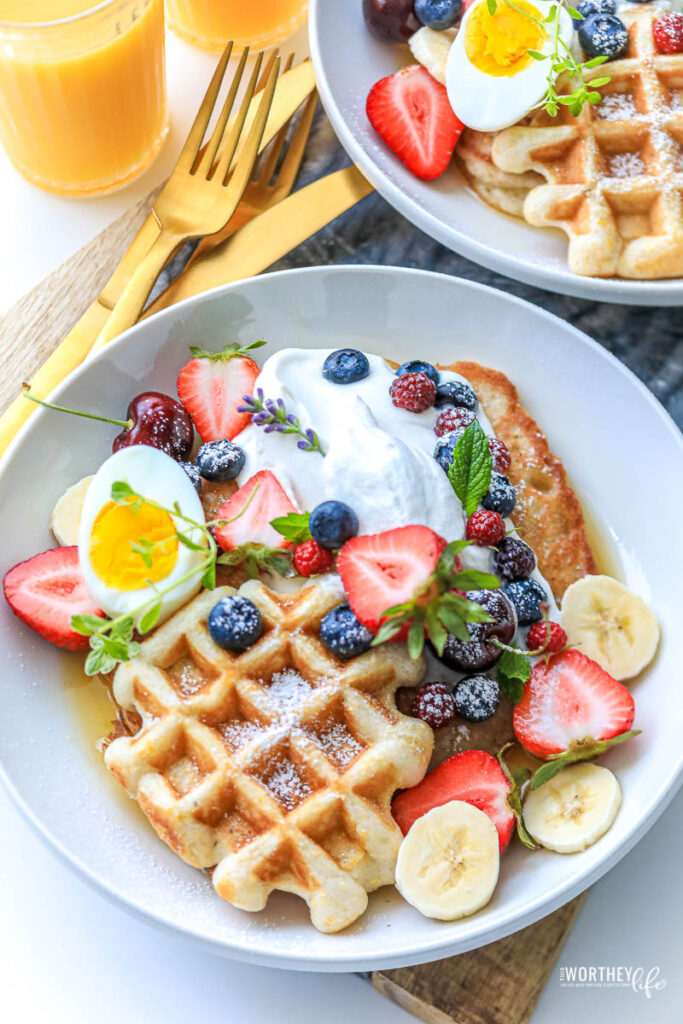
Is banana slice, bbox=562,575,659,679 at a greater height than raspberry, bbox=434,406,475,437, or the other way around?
raspberry, bbox=434,406,475,437

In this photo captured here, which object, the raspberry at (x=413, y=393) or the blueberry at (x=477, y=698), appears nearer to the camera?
the blueberry at (x=477, y=698)

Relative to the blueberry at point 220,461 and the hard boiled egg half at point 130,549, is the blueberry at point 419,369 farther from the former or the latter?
the hard boiled egg half at point 130,549

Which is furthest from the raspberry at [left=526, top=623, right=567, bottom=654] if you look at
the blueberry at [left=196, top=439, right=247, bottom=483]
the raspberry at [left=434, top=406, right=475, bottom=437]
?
the blueberry at [left=196, top=439, right=247, bottom=483]

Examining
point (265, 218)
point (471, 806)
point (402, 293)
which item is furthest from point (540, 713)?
point (265, 218)

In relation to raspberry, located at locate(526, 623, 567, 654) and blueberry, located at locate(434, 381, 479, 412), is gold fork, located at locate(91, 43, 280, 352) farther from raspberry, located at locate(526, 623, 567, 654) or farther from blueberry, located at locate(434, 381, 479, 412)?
raspberry, located at locate(526, 623, 567, 654)

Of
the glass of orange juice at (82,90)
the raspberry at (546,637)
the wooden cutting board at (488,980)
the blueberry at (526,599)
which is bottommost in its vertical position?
the wooden cutting board at (488,980)

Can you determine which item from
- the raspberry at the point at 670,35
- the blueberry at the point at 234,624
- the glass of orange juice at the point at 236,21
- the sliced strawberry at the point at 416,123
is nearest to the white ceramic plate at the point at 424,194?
the sliced strawberry at the point at 416,123
